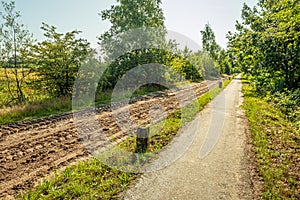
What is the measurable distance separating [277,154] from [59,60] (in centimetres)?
1194

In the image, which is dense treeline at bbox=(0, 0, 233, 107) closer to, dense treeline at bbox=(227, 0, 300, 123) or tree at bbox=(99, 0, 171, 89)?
tree at bbox=(99, 0, 171, 89)

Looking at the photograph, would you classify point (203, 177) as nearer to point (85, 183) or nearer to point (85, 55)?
point (85, 183)

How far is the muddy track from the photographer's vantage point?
4.30 metres

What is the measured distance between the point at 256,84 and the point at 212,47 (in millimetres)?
33833

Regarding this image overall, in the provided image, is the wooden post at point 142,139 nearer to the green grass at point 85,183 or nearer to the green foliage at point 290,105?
the green grass at point 85,183

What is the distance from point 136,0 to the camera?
21859 millimetres

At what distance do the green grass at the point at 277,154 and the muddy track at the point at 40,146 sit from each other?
13.4 feet

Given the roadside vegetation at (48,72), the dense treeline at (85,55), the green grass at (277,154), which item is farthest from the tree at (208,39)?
the green grass at (277,154)

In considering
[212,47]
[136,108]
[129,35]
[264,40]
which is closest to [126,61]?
[129,35]

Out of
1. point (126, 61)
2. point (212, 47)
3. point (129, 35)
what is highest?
point (212, 47)

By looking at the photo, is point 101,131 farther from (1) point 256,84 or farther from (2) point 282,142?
(1) point 256,84

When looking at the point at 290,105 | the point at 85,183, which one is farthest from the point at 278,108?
the point at 85,183

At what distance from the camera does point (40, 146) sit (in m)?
5.89

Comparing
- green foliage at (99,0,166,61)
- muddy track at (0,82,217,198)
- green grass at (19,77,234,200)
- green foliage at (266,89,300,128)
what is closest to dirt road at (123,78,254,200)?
green grass at (19,77,234,200)
